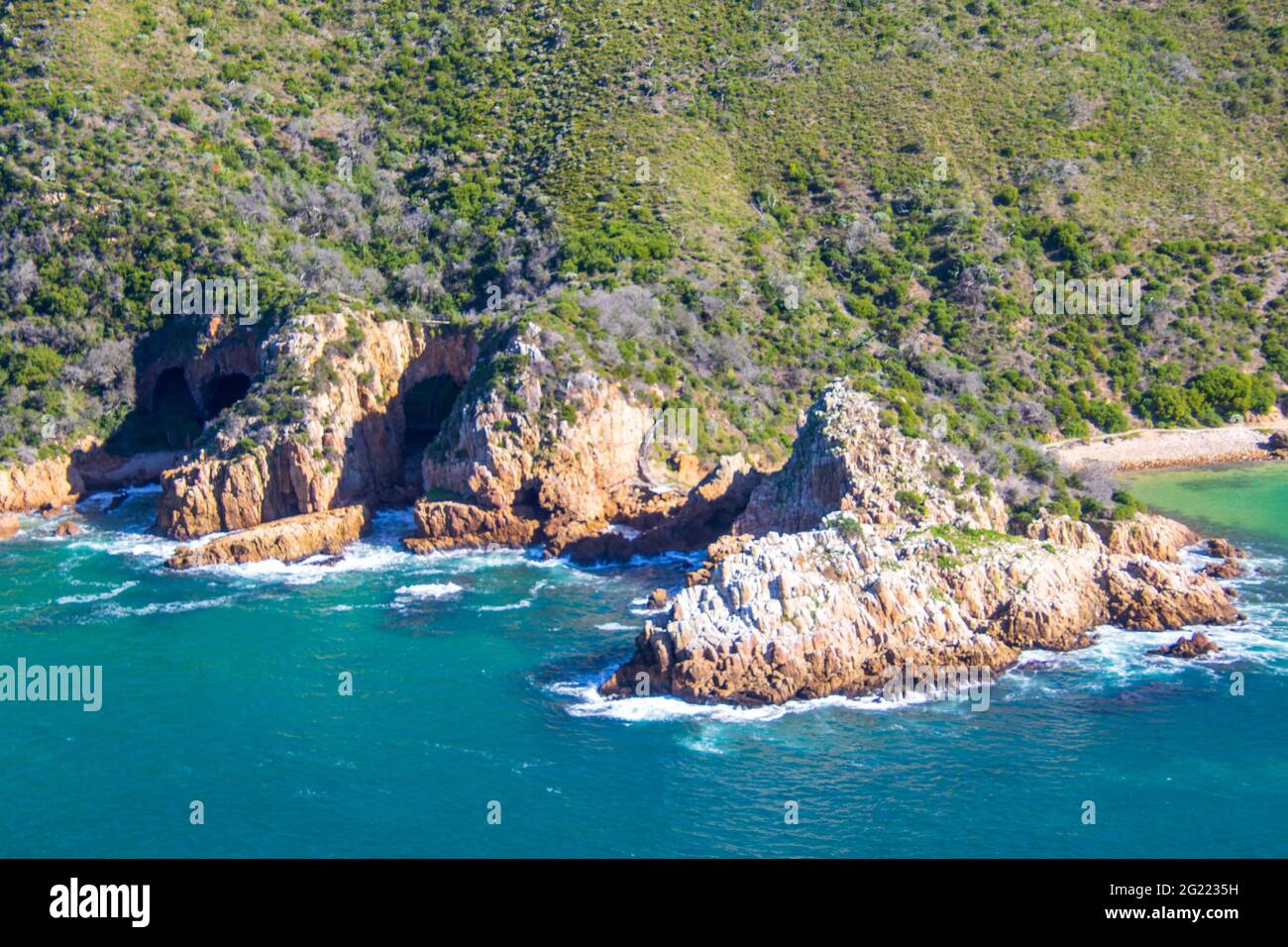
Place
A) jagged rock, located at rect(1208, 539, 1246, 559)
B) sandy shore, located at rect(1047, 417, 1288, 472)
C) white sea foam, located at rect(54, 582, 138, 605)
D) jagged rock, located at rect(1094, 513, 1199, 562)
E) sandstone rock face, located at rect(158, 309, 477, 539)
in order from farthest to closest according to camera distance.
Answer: sandy shore, located at rect(1047, 417, 1288, 472) < sandstone rock face, located at rect(158, 309, 477, 539) < jagged rock, located at rect(1208, 539, 1246, 559) < jagged rock, located at rect(1094, 513, 1199, 562) < white sea foam, located at rect(54, 582, 138, 605)

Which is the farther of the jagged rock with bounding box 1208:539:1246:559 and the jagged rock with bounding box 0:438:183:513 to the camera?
the jagged rock with bounding box 0:438:183:513

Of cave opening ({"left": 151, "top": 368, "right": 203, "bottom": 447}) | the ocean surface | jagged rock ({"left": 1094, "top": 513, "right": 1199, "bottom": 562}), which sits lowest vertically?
the ocean surface

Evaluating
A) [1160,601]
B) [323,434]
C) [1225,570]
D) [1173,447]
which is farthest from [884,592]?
[1173,447]

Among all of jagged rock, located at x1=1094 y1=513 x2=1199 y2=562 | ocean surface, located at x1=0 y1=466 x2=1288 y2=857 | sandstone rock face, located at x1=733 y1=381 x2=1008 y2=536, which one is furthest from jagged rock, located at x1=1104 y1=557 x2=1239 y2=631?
jagged rock, located at x1=1094 y1=513 x2=1199 y2=562

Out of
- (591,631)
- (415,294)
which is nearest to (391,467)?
(415,294)

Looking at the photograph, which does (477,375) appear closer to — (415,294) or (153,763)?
(415,294)

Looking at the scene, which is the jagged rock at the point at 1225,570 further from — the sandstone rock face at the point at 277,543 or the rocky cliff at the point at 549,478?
the sandstone rock face at the point at 277,543

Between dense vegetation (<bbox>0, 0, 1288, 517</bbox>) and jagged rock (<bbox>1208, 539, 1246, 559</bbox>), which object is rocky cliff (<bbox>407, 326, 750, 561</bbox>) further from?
jagged rock (<bbox>1208, 539, 1246, 559</bbox>)
